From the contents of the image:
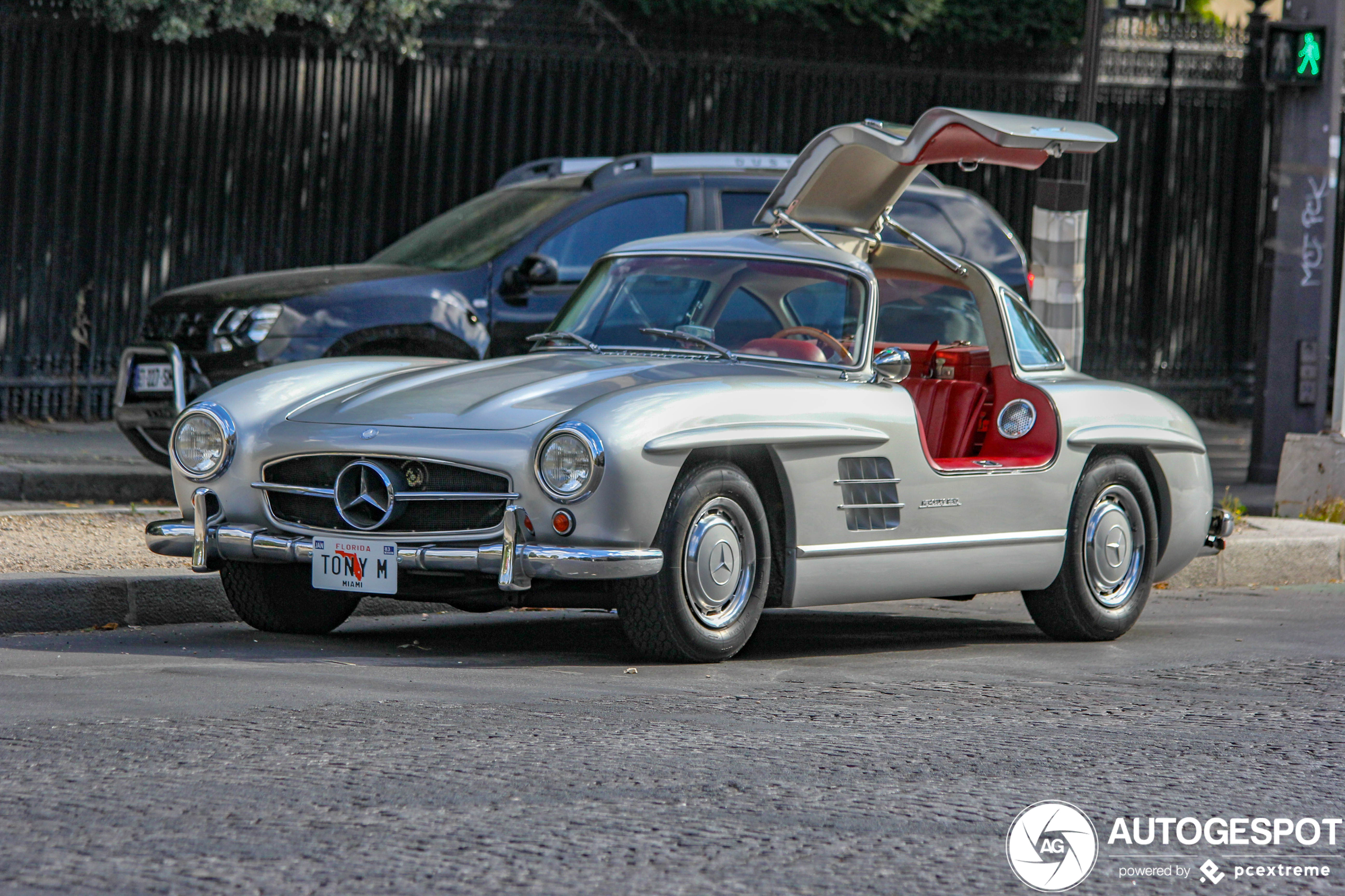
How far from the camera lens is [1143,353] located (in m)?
18.2

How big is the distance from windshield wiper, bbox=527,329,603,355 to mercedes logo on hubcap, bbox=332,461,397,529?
1277 mm

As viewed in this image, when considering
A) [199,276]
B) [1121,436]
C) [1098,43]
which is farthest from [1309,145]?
[199,276]

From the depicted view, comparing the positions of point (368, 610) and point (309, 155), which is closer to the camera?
point (368, 610)

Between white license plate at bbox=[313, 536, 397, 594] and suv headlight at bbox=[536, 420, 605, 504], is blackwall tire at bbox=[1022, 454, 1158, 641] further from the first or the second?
white license plate at bbox=[313, 536, 397, 594]

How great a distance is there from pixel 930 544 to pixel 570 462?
1662 mm

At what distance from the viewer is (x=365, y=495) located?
246 inches

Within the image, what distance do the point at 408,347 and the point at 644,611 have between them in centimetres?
434

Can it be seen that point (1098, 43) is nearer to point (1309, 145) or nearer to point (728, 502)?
point (1309, 145)

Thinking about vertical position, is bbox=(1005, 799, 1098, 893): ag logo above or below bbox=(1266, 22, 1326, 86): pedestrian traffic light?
below

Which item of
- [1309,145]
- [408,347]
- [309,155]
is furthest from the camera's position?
[309,155]

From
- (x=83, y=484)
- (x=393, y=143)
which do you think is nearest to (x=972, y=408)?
(x=83, y=484)

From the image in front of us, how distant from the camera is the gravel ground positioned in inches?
296

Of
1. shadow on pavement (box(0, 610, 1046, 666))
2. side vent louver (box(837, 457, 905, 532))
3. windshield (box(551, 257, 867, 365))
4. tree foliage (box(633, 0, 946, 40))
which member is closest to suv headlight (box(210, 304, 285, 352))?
Result: shadow on pavement (box(0, 610, 1046, 666))

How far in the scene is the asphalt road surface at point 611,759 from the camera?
379 cm
